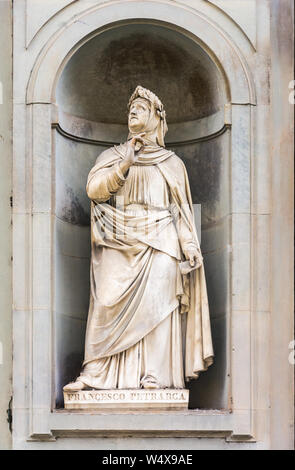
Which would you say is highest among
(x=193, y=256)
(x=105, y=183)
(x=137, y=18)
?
(x=137, y=18)

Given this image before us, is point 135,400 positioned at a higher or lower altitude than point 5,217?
lower

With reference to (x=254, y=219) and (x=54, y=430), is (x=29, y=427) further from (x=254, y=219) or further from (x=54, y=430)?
(x=254, y=219)

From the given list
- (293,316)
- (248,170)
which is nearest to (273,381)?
(293,316)

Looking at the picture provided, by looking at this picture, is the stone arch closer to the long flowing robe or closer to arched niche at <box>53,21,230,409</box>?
arched niche at <box>53,21,230,409</box>

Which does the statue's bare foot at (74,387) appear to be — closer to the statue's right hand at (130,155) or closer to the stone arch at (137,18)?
the statue's right hand at (130,155)

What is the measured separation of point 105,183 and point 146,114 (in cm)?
85

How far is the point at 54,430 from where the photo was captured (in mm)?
18016

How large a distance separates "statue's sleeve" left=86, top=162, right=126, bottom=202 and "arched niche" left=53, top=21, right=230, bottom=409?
352 mm

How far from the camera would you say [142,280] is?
60.4ft

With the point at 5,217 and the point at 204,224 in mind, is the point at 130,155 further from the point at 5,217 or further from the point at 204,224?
the point at 5,217
